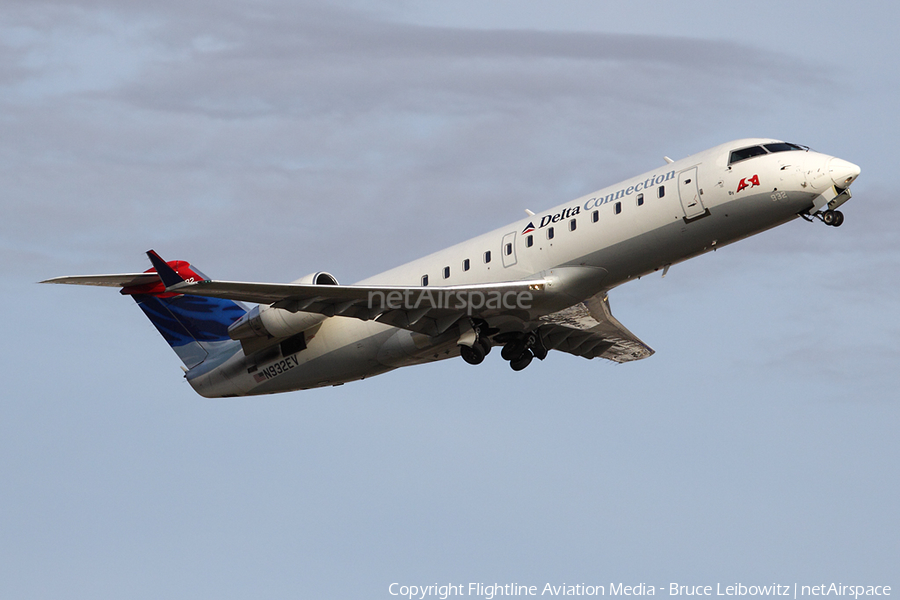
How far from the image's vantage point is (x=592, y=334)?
31891 mm

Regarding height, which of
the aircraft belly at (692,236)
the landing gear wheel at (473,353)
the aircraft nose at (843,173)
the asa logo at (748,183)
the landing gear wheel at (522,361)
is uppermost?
the asa logo at (748,183)

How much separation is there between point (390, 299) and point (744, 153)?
8373 millimetres

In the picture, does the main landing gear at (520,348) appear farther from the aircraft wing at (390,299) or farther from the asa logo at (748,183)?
the asa logo at (748,183)

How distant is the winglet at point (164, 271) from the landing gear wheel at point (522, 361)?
8.85 m

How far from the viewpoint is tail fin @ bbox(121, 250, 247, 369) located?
3184cm

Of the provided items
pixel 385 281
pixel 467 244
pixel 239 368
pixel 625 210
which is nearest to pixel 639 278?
pixel 625 210

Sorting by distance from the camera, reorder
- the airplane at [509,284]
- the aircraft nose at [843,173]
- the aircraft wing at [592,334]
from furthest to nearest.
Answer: the aircraft wing at [592,334] < the airplane at [509,284] < the aircraft nose at [843,173]

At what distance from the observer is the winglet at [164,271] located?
26.0 meters

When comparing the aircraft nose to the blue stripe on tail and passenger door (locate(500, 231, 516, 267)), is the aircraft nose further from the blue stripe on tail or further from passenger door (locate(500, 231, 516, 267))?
the blue stripe on tail

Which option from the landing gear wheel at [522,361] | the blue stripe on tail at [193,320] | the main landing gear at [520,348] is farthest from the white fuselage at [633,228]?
the blue stripe on tail at [193,320]

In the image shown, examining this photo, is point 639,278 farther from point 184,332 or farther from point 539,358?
point 184,332

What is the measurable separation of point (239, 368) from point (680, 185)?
1244 cm

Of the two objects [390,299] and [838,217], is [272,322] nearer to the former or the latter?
[390,299]

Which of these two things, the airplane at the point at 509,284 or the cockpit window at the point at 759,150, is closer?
the airplane at the point at 509,284
